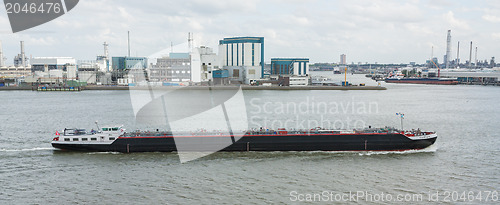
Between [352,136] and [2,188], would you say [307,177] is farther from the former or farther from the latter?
[2,188]

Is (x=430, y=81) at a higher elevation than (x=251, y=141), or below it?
higher

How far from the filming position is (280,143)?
56.5 ft

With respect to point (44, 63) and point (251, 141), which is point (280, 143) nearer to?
point (251, 141)

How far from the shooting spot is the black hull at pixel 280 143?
17.1m

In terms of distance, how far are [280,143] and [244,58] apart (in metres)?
53.6

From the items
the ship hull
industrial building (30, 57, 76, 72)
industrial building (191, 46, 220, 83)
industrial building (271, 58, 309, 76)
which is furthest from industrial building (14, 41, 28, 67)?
the ship hull

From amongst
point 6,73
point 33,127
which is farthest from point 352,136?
point 6,73

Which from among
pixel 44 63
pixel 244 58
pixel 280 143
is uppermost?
pixel 244 58

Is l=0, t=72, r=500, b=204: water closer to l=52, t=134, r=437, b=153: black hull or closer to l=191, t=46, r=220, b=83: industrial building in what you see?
l=52, t=134, r=437, b=153: black hull

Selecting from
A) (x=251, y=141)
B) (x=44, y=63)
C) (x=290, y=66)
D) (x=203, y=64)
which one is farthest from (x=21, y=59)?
(x=251, y=141)

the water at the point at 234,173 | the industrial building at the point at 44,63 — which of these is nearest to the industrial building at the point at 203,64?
Result: the industrial building at the point at 44,63

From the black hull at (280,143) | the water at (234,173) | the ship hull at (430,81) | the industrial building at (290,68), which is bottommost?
the water at (234,173)

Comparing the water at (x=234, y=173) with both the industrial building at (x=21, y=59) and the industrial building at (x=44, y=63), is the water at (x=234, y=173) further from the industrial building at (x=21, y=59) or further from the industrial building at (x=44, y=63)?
the industrial building at (x=21, y=59)

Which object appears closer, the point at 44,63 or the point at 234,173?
the point at 234,173
